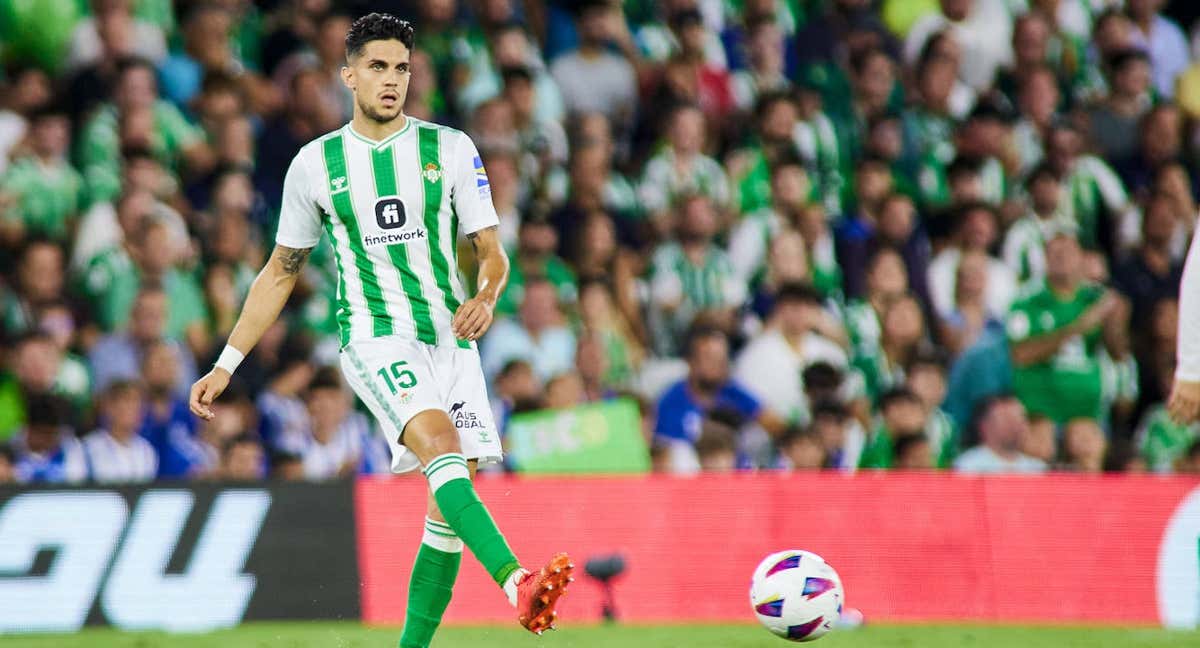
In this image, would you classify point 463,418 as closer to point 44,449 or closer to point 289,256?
point 289,256

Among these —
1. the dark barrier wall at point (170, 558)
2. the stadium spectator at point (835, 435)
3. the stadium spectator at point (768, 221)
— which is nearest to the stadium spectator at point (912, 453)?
the stadium spectator at point (835, 435)

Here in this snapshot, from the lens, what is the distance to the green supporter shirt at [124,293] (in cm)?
1091

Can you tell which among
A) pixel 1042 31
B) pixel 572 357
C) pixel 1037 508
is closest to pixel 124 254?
pixel 572 357

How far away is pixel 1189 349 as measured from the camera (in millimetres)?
6742

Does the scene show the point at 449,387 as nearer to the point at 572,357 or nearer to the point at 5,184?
the point at 572,357

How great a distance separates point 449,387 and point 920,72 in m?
8.12

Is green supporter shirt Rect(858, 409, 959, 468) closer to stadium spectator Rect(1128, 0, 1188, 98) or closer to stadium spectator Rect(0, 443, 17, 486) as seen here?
stadium spectator Rect(1128, 0, 1188, 98)

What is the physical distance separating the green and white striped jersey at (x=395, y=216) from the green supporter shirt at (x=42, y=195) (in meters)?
5.16

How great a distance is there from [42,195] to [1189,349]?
746cm

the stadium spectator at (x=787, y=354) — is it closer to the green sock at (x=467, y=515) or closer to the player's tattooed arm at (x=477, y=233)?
the player's tattooed arm at (x=477, y=233)

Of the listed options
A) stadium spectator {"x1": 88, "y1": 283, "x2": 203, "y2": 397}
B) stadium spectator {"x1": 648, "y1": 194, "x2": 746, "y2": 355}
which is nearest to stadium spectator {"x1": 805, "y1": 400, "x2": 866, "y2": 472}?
stadium spectator {"x1": 648, "y1": 194, "x2": 746, "y2": 355}

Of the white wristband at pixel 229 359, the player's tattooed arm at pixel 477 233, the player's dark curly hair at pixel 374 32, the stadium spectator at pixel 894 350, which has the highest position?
the player's dark curly hair at pixel 374 32

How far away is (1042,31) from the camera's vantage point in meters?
14.1

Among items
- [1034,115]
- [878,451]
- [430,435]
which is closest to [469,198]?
[430,435]
